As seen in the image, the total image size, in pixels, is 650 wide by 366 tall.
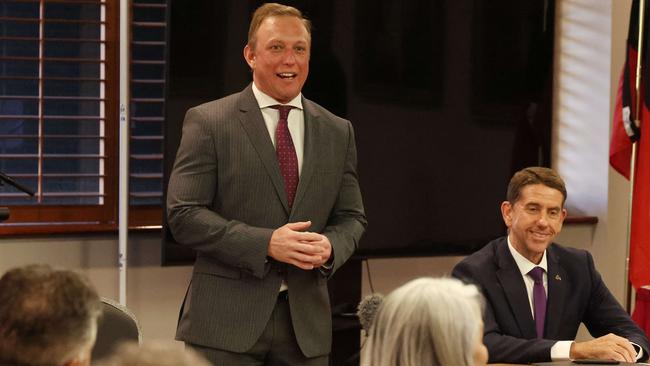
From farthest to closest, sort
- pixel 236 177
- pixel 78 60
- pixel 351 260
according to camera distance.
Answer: pixel 351 260 → pixel 78 60 → pixel 236 177

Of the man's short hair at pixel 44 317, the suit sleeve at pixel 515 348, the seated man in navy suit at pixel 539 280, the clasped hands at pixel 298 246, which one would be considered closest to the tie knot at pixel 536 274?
the seated man in navy suit at pixel 539 280

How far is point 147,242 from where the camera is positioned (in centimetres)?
487

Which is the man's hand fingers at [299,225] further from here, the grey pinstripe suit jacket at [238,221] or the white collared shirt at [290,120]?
the white collared shirt at [290,120]

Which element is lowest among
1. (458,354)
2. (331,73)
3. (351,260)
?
(351,260)

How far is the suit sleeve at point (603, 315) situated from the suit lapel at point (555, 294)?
0.41 ft

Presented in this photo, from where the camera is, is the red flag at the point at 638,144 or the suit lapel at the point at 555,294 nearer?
the suit lapel at the point at 555,294

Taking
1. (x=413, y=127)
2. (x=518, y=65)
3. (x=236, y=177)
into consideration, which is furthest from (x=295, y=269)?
(x=518, y=65)

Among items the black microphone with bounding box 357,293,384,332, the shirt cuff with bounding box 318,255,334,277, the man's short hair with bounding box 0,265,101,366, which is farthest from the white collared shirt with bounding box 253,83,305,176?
the man's short hair with bounding box 0,265,101,366

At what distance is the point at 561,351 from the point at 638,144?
223 cm

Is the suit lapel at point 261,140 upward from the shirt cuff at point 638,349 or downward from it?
upward

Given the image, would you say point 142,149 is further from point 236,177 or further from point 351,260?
point 236,177

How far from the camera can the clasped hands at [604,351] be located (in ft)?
10.8

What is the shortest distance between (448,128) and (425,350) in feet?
11.3

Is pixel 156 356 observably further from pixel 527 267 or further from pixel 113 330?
pixel 527 267
